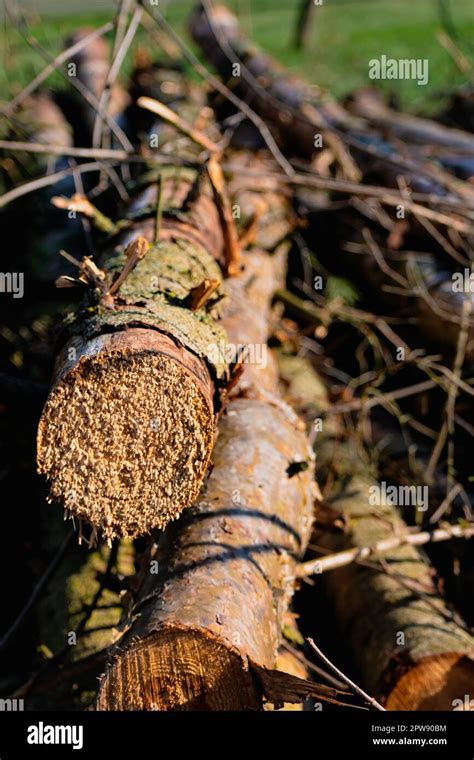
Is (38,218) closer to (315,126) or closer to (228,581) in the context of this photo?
(315,126)

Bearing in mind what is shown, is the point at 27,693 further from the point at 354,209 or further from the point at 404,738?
the point at 354,209

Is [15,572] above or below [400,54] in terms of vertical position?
below

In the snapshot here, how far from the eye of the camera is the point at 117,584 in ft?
10.2

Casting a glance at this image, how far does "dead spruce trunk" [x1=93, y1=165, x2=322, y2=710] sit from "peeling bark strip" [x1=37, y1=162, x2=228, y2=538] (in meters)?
0.22

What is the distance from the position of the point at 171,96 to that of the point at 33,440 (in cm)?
342

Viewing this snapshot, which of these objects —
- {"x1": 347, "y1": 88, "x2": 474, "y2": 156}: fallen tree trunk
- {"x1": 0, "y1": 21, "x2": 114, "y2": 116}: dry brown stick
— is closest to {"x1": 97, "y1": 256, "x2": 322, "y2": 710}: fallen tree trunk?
{"x1": 0, "y1": 21, "x2": 114, "y2": 116}: dry brown stick

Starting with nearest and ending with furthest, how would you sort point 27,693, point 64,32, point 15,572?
point 27,693 → point 15,572 → point 64,32

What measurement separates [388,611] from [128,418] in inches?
56.5

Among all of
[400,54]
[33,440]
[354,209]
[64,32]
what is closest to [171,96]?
[354,209]

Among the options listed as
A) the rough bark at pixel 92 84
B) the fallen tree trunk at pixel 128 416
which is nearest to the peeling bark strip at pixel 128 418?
the fallen tree trunk at pixel 128 416

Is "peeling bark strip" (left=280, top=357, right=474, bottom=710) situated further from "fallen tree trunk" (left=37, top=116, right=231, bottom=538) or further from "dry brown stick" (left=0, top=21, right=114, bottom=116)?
"dry brown stick" (left=0, top=21, right=114, bottom=116)

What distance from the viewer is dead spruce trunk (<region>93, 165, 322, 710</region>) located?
223 centimetres

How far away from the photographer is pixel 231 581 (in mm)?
2426

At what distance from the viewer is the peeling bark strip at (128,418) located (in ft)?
7.56
